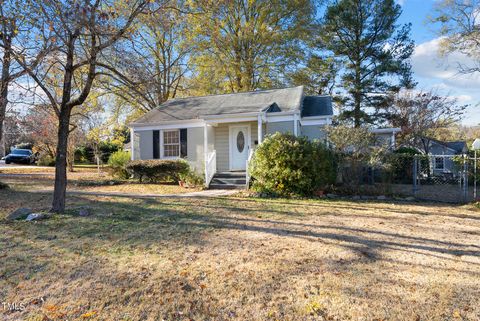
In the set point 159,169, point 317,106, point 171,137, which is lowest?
point 159,169

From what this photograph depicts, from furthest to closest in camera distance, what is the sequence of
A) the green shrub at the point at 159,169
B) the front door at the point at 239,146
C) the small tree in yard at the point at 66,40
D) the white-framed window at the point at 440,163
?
the white-framed window at the point at 440,163, the front door at the point at 239,146, the green shrub at the point at 159,169, the small tree in yard at the point at 66,40

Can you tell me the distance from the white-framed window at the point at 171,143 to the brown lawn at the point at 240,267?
8.05 meters

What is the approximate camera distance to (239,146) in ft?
44.9

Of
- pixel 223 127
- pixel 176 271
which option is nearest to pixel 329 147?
pixel 223 127

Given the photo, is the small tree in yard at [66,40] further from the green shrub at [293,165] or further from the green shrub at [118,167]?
the green shrub at [118,167]

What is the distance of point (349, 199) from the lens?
9.47m

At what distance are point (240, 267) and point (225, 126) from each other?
10808 millimetres

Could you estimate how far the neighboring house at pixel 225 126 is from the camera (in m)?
12.4

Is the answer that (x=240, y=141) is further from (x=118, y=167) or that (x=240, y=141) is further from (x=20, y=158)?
(x=20, y=158)

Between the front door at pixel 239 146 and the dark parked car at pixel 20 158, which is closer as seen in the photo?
the front door at pixel 239 146

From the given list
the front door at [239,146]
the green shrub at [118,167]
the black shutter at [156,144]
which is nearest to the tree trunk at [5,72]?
the black shutter at [156,144]

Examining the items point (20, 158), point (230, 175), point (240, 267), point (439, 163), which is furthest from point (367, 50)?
point (20, 158)

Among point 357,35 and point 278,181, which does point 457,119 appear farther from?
point 278,181

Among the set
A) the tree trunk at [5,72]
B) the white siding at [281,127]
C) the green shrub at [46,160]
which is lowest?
the green shrub at [46,160]
